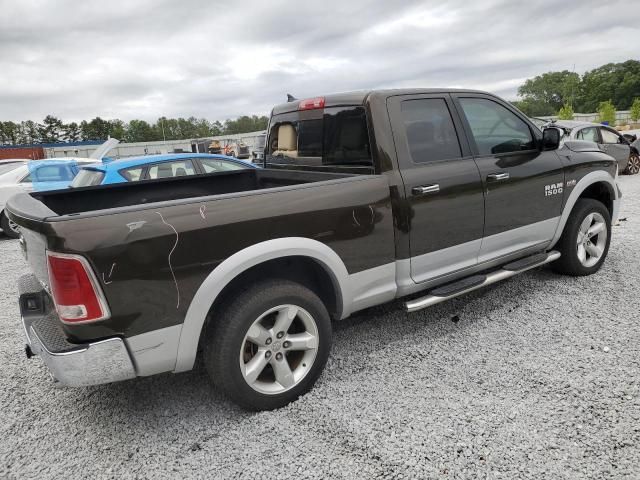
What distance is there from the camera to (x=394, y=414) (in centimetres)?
269

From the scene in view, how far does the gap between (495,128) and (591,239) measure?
1908 millimetres

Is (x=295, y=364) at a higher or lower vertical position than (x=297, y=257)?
lower

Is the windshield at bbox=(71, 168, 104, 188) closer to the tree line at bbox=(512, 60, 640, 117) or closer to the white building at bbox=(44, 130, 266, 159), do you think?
the white building at bbox=(44, 130, 266, 159)

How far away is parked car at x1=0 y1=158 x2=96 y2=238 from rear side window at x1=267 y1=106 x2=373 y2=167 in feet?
21.5

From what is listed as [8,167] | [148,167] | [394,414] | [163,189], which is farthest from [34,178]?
[394,414]

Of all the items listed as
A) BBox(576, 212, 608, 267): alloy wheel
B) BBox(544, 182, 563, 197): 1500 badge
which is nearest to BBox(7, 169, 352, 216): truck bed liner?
BBox(544, 182, 563, 197): 1500 badge

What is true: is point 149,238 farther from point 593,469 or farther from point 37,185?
point 37,185

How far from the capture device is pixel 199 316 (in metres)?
2.42

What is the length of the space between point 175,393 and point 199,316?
99 cm

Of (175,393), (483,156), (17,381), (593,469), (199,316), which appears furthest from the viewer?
(483,156)

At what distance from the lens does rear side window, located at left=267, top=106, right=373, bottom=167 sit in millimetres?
3355

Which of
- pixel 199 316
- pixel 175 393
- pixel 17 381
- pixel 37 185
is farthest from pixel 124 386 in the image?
pixel 37 185

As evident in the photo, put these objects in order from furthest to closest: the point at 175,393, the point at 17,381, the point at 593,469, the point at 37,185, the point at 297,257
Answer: the point at 37,185, the point at 17,381, the point at 175,393, the point at 297,257, the point at 593,469

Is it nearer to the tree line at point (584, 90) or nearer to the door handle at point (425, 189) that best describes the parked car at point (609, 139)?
the door handle at point (425, 189)
